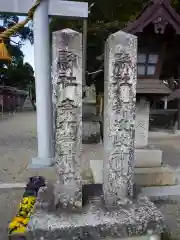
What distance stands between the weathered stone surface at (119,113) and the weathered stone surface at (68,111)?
299 millimetres

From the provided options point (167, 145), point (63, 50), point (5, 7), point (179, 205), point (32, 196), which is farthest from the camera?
point (167, 145)

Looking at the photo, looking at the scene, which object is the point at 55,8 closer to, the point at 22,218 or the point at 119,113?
the point at 119,113

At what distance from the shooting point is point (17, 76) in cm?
2297

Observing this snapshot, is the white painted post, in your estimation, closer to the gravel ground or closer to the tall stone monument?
the gravel ground

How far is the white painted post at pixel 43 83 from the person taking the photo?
193 inches

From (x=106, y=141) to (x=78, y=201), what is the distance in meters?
0.65

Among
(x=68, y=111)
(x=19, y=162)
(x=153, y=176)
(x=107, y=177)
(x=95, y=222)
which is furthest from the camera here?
(x=19, y=162)

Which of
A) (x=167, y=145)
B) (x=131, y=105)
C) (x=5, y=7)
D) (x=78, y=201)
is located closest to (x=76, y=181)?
(x=78, y=201)

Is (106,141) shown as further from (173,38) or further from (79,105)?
(173,38)

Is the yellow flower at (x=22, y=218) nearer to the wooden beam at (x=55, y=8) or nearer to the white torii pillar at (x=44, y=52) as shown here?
the white torii pillar at (x=44, y=52)

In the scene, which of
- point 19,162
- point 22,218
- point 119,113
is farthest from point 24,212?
point 19,162

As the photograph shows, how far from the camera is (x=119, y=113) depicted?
7.84ft

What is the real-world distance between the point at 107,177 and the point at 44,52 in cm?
336

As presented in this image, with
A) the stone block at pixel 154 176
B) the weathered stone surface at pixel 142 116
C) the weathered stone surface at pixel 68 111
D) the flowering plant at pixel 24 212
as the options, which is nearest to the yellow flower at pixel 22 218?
the flowering plant at pixel 24 212
